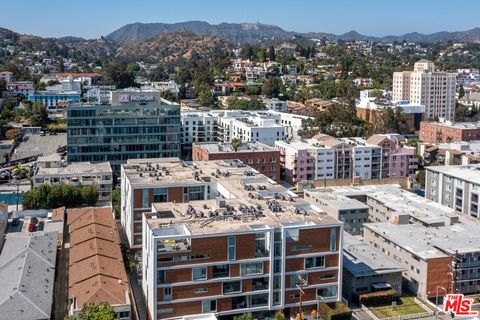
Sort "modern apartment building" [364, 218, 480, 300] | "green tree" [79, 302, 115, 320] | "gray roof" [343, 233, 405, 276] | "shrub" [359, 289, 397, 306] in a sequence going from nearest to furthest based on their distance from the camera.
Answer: "green tree" [79, 302, 115, 320] < "shrub" [359, 289, 397, 306] < "gray roof" [343, 233, 405, 276] < "modern apartment building" [364, 218, 480, 300]

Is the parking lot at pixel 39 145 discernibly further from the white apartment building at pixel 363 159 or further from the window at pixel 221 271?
the window at pixel 221 271

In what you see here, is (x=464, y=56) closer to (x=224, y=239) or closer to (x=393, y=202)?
(x=393, y=202)

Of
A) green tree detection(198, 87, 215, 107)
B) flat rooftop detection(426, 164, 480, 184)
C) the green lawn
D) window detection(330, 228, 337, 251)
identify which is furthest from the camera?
green tree detection(198, 87, 215, 107)

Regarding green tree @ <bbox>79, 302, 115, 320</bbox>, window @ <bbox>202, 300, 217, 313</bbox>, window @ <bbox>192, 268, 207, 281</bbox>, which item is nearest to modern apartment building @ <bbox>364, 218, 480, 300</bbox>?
window @ <bbox>202, 300, 217, 313</bbox>

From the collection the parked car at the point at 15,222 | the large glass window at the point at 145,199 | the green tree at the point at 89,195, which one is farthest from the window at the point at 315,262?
the green tree at the point at 89,195

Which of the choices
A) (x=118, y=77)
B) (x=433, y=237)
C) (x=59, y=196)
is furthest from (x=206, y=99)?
Answer: (x=433, y=237)

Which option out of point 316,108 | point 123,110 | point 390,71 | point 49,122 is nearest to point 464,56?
point 390,71

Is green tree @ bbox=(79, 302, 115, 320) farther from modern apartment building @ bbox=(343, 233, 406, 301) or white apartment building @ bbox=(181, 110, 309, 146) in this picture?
white apartment building @ bbox=(181, 110, 309, 146)
